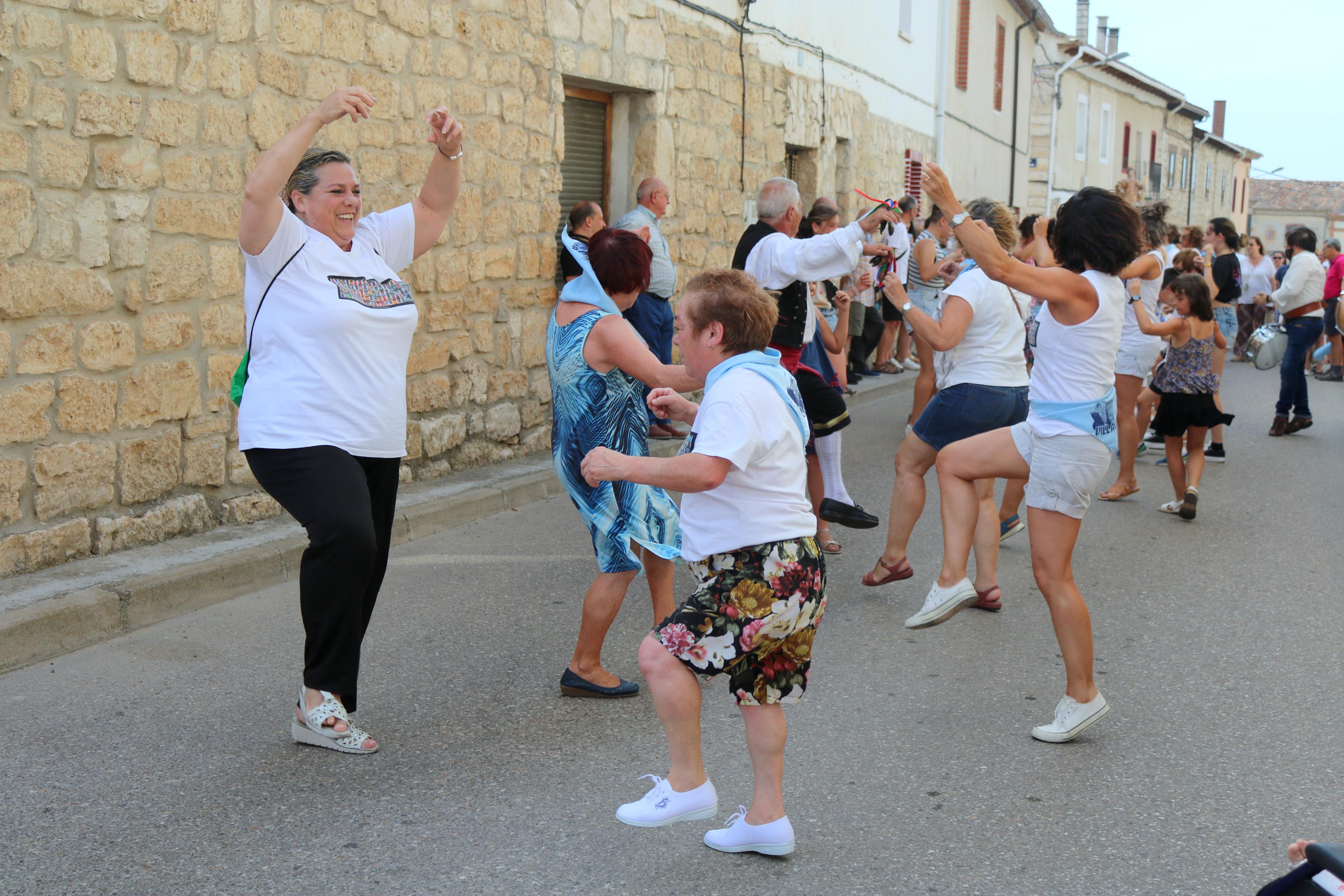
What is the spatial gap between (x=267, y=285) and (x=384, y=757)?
1445 mm

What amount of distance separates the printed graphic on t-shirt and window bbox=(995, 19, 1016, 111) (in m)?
23.4

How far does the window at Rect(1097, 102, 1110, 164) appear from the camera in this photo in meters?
37.0

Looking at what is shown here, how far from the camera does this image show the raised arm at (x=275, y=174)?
11.4 feet

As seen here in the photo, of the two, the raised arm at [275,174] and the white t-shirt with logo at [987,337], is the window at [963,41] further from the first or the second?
the raised arm at [275,174]

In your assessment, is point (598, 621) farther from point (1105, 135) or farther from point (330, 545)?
point (1105, 135)

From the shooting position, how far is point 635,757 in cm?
391

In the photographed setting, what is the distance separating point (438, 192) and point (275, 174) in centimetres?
85

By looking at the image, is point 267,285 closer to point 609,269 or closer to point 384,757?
point 609,269

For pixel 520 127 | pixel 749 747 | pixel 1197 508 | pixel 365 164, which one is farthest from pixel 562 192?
pixel 749 747

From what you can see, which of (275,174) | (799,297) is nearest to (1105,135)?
(799,297)

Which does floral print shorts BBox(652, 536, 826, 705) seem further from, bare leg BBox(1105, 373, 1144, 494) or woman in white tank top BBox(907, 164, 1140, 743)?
bare leg BBox(1105, 373, 1144, 494)

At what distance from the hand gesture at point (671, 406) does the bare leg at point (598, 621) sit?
110 centimetres

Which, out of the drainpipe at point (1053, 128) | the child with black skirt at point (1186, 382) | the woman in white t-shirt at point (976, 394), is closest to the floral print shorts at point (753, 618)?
the woman in white t-shirt at point (976, 394)

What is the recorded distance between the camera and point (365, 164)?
7270mm
